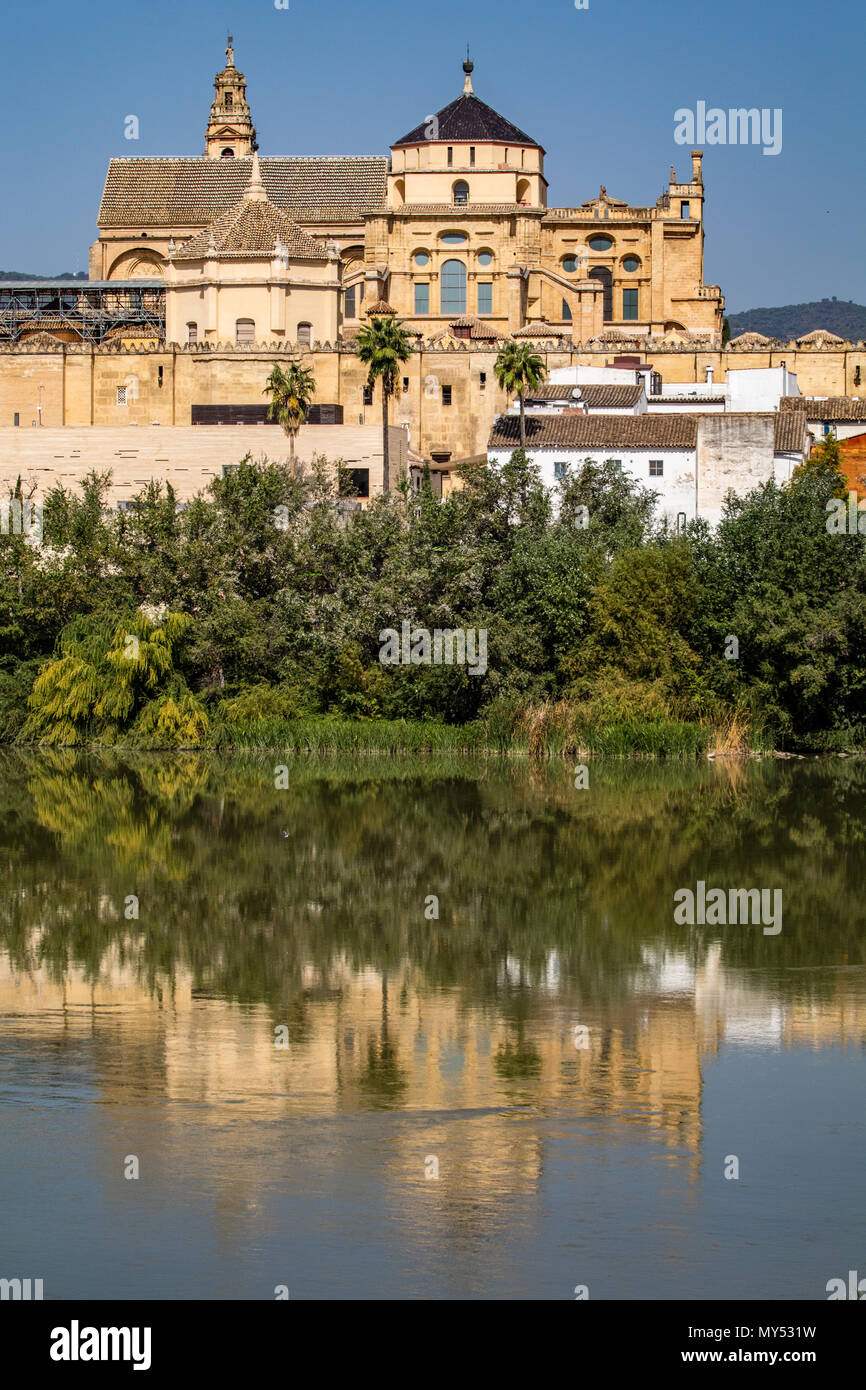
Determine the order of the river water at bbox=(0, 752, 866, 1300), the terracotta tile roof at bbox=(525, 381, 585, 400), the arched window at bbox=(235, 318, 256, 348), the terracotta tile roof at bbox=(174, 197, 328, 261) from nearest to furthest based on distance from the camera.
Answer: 1. the river water at bbox=(0, 752, 866, 1300)
2. the terracotta tile roof at bbox=(525, 381, 585, 400)
3. the arched window at bbox=(235, 318, 256, 348)
4. the terracotta tile roof at bbox=(174, 197, 328, 261)

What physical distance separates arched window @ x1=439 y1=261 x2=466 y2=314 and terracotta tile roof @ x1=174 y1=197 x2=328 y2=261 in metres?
5.81

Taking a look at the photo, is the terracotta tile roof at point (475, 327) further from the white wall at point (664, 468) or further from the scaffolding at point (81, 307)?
the white wall at point (664, 468)

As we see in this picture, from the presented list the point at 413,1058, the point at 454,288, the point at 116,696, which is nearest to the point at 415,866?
the point at 413,1058

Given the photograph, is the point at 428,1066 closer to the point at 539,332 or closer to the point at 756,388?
the point at 756,388

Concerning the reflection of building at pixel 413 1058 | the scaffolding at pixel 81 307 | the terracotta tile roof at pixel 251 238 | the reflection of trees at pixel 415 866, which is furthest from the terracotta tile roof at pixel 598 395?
the reflection of building at pixel 413 1058

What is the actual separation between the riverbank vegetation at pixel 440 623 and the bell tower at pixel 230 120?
139 feet

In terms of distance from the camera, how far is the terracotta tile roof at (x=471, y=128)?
6431cm

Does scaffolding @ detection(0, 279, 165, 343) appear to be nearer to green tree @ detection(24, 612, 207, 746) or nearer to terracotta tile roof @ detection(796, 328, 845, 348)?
terracotta tile roof @ detection(796, 328, 845, 348)

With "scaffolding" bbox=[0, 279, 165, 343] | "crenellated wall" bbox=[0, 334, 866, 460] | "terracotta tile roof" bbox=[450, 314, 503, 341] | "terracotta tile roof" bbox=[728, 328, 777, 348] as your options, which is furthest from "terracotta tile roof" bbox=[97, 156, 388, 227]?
"terracotta tile roof" bbox=[728, 328, 777, 348]

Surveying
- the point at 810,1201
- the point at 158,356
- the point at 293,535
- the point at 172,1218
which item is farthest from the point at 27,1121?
the point at 158,356

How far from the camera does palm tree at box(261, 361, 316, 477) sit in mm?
47987

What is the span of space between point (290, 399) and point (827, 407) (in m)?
16.0

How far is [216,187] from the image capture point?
71.3 meters
